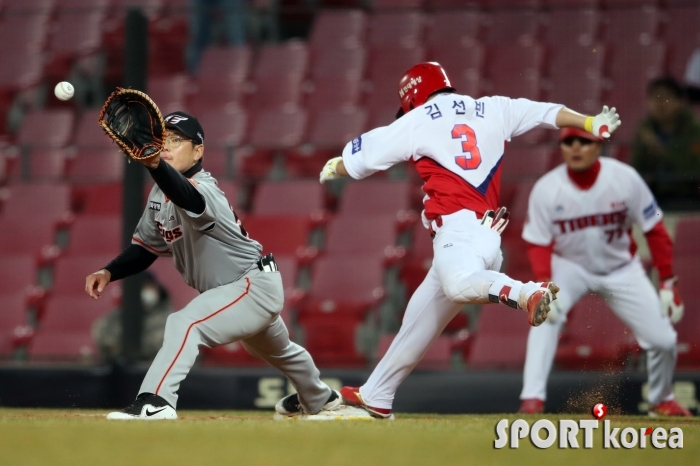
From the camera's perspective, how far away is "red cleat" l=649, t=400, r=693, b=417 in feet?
19.5

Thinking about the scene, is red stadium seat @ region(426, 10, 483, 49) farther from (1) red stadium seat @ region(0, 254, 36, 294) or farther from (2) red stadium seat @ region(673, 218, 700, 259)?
(1) red stadium seat @ region(0, 254, 36, 294)

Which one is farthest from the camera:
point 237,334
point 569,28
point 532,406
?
point 569,28

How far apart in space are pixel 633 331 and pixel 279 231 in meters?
2.73

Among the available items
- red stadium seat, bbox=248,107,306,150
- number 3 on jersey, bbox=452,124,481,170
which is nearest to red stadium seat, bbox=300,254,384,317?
red stadium seat, bbox=248,107,306,150

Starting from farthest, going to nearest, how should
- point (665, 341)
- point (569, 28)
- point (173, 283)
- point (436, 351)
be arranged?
point (173, 283) → point (569, 28) → point (436, 351) → point (665, 341)

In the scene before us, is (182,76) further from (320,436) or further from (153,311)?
(320,436)

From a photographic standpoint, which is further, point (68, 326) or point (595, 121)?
point (68, 326)

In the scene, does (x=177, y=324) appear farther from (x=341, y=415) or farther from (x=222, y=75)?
(x=222, y=75)

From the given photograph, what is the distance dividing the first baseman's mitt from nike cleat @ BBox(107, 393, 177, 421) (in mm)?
962

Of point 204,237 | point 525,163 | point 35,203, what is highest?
point 525,163

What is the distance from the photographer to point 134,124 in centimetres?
415

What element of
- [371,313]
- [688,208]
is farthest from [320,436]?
[688,208]

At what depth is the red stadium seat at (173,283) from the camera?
7.57 metres

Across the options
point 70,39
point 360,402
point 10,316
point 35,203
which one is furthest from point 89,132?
point 360,402
